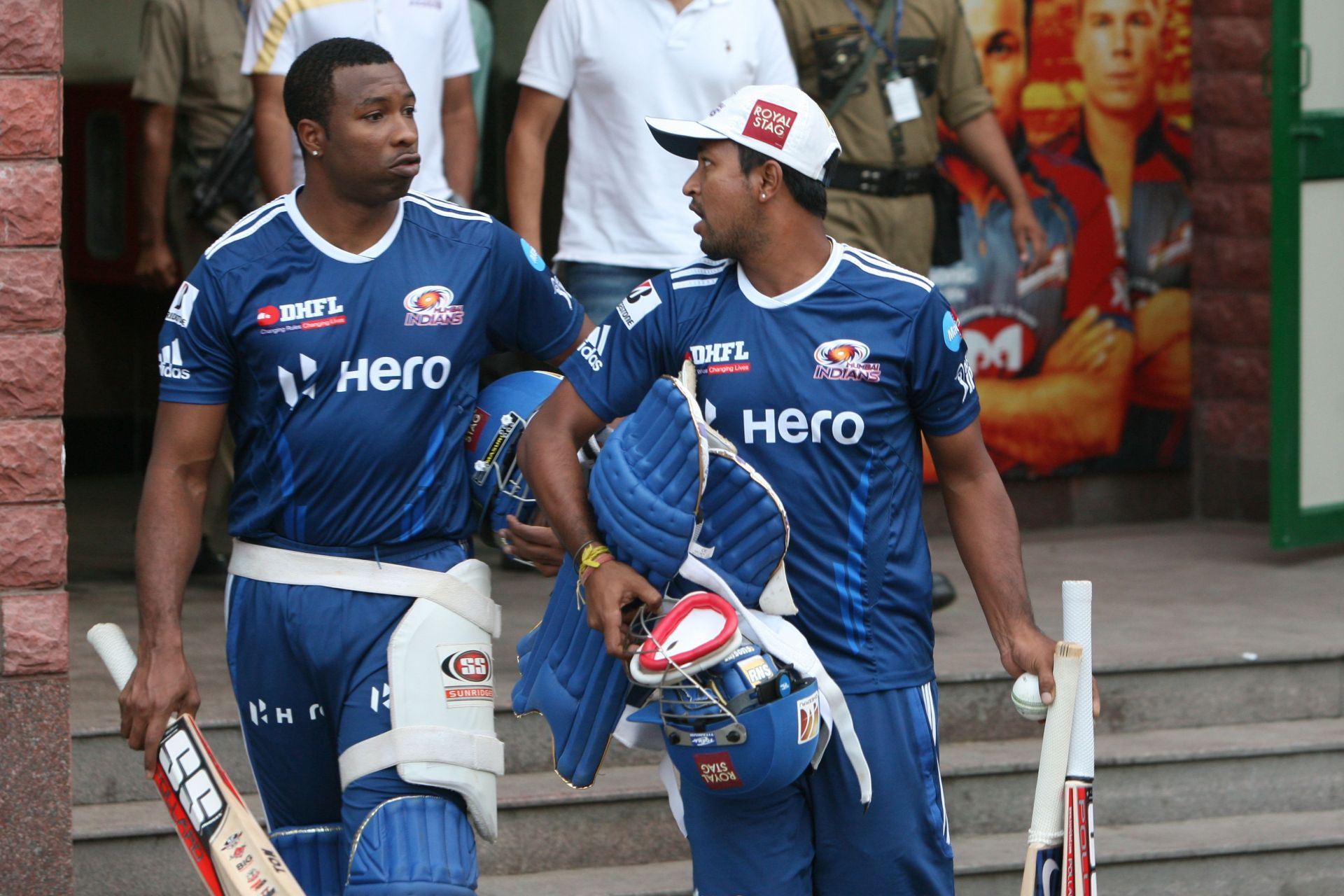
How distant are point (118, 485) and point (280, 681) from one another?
21.6 ft

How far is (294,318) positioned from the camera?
4.10 meters

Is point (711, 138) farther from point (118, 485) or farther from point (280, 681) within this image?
point (118, 485)

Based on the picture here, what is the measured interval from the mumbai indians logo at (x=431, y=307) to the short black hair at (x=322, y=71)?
1.31 ft

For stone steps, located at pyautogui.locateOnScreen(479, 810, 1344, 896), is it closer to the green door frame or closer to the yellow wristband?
the yellow wristband

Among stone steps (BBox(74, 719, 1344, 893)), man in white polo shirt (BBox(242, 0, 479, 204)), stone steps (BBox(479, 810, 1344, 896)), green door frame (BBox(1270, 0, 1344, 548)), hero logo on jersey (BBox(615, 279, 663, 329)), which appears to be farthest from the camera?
green door frame (BBox(1270, 0, 1344, 548))

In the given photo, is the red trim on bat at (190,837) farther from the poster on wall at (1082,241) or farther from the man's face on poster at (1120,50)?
the man's face on poster at (1120,50)

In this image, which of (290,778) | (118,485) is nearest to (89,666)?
(290,778)

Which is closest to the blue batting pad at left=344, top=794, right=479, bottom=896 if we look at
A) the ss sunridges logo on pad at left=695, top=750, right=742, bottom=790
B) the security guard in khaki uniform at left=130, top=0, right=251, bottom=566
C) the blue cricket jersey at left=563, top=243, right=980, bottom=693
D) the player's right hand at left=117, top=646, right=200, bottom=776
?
the player's right hand at left=117, top=646, right=200, bottom=776

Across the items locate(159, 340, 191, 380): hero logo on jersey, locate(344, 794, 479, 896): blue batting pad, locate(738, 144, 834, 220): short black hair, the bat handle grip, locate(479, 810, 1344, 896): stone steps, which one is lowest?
locate(479, 810, 1344, 896): stone steps

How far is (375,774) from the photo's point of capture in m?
4.05

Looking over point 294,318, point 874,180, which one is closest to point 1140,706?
point 874,180

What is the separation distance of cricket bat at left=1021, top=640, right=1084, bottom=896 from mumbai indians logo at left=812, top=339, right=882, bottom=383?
61cm

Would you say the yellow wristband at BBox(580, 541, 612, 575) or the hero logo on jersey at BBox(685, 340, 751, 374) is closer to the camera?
the yellow wristband at BBox(580, 541, 612, 575)

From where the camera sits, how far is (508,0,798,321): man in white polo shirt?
609cm
